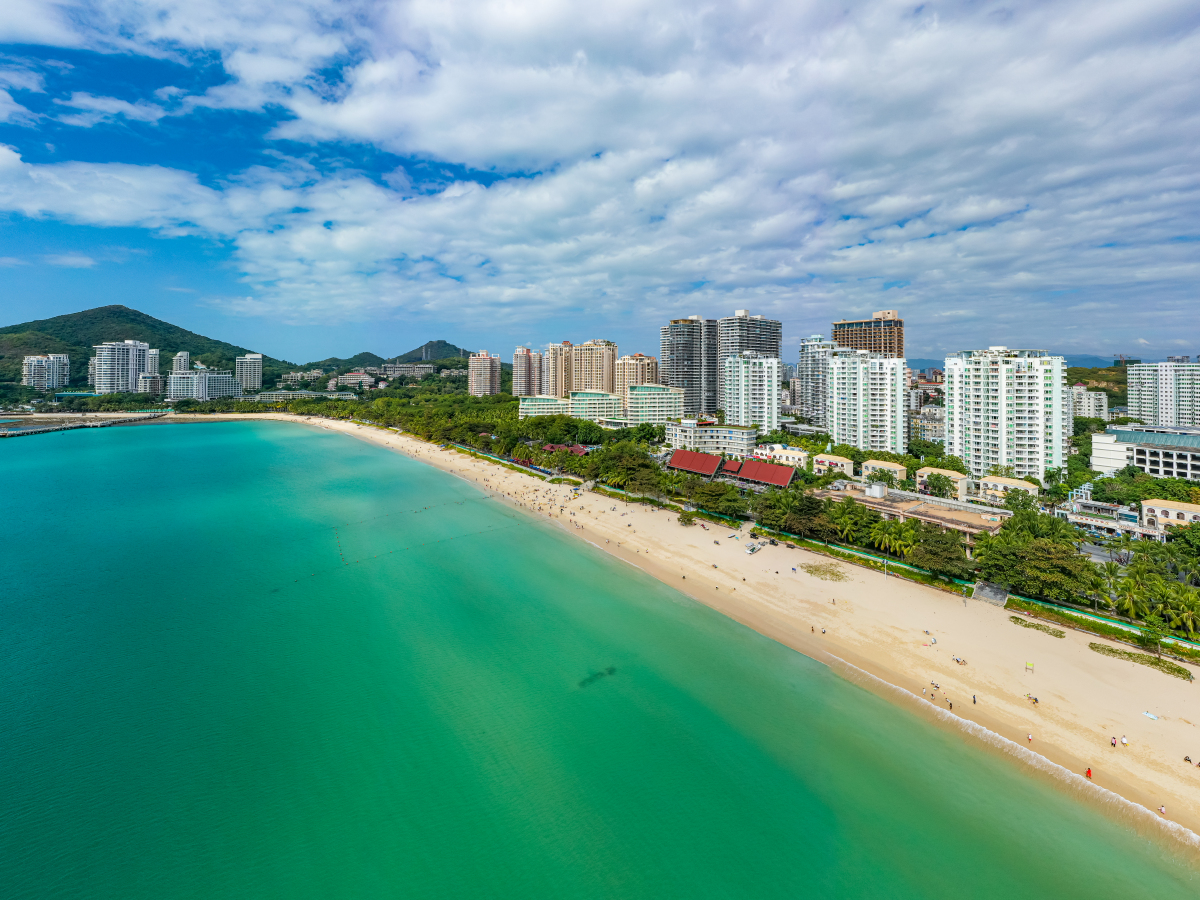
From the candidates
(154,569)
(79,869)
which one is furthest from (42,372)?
(79,869)

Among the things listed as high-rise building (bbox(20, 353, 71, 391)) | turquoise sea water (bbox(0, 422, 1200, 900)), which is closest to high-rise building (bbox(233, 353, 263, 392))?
high-rise building (bbox(20, 353, 71, 391))

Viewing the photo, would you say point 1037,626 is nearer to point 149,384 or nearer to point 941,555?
point 941,555

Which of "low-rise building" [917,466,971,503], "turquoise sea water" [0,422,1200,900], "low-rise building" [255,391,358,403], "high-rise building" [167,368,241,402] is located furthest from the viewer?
"high-rise building" [167,368,241,402]

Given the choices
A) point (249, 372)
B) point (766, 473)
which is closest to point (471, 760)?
point (766, 473)

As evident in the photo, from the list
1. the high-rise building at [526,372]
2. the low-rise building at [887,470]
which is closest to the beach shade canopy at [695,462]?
the low-rise building at [887,470]

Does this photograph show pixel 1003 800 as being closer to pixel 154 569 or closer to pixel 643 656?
pixel 643 656

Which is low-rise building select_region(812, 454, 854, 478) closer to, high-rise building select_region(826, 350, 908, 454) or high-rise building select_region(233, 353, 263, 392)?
high-rise building select_region(826, 350, 908, 454)
